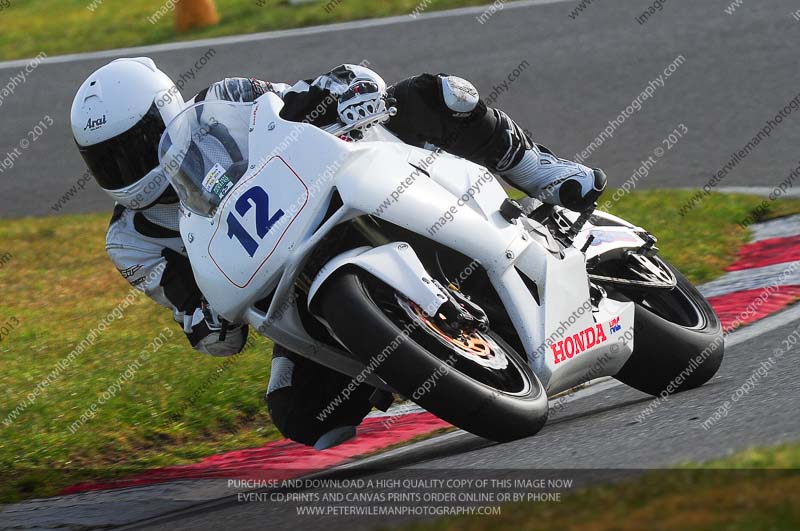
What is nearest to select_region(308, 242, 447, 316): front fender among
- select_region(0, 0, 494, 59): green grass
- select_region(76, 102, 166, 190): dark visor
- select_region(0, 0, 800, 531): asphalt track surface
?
select_region(76, 102, 166, 190): dark visor

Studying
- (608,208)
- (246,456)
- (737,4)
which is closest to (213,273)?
(246,456)

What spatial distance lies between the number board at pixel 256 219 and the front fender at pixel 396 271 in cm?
22

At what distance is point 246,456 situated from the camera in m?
5.75

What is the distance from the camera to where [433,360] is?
13.0 feet

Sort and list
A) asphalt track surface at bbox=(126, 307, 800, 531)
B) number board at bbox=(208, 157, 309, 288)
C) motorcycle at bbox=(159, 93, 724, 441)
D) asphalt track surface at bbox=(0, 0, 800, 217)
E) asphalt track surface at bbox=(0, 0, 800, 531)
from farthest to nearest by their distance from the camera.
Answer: asphalt track surface at bbox=(0, 0, 800, 217) < asphalt track surface at bbox=(0, 0, 800, 531) < number board at bbox=(208, 157, 309, 288) < motorcycle at bbox=(159, 93, 724, 441) < asphalt track surface at bbox=(126, 307, 800, 531)

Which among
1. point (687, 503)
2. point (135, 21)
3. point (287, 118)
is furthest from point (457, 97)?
point (135, 21)

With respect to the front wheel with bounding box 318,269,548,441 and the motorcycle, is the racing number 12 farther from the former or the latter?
the front wheel with bounding box 318,269,548,441

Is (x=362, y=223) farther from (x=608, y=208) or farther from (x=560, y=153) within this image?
(x=560, y=153)

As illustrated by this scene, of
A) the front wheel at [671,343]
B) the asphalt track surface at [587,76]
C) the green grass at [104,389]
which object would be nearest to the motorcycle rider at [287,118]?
the front wheel at [671,343]

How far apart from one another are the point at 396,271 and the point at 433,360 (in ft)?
1.11

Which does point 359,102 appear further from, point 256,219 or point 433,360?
point 433,360

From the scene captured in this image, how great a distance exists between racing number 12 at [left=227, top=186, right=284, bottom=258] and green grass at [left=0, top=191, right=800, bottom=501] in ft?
6.28

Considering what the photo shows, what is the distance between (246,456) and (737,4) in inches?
311

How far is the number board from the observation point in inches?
168
